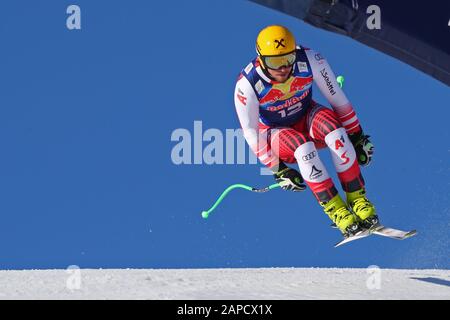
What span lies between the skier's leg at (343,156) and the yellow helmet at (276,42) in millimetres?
461

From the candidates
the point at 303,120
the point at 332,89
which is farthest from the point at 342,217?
the point at 332,89

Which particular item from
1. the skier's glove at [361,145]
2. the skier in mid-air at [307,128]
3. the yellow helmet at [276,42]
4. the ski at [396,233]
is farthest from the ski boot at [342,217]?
the yellow helmet at [276,42]

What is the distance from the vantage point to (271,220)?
696 centimetres

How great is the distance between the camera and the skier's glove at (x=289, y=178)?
5832mm

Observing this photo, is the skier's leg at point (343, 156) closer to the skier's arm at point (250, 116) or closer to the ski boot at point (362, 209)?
the ski boot at point (362, 209)

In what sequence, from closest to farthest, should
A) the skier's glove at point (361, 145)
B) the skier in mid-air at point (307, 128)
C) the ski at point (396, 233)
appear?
1. the ski at point (396, 233)
2. the skier in mid-air at point (307, 128)
3. the skier's glove at point (361, 145)

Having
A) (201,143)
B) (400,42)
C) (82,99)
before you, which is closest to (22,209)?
(82,99)

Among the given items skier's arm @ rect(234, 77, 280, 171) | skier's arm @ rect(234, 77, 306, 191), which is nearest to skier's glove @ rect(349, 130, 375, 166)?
skier's arm @ rect(234, 77, 306, 191)

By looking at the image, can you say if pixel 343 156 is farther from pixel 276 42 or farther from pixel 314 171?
pixel 276 42

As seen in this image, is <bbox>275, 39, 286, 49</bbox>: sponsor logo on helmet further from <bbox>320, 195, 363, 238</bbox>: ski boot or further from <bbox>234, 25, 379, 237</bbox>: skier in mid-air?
<bbox>320, 195, 363, 238</bbox>: ski boot

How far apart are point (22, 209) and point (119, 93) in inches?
39.0

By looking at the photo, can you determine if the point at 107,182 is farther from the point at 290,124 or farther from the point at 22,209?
the point at 290,124

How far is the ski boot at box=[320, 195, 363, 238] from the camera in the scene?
5.70m

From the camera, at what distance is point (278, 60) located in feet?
18.5
